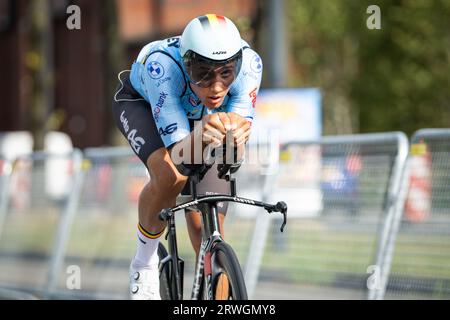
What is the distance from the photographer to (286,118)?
17375 millimetres

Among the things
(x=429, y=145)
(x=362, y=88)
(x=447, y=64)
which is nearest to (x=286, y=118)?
(x=429, y=145)

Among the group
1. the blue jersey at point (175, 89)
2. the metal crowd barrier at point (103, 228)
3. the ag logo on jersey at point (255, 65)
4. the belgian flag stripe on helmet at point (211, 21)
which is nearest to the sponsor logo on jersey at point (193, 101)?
the blue jersey at point (175, 89)

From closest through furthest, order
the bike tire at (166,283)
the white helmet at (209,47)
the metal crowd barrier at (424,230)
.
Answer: the white helmet at (209,47), the bike tire at (166,283), the metal crowd barrier at (424,230)

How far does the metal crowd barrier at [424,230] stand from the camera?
8.35 meters

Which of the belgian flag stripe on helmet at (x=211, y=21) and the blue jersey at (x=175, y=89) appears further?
the blue jersey at (x=175, y=89)

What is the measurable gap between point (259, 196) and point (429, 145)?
1.99 metres

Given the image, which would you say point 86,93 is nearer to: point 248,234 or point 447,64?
point 447,64

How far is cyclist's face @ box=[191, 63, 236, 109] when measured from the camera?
18.6ft

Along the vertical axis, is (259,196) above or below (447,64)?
below

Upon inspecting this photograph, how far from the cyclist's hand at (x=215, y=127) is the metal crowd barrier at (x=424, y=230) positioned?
128 inches

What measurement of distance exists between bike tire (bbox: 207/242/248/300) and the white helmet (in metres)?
0.88

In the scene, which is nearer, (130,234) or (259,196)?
(259,196)

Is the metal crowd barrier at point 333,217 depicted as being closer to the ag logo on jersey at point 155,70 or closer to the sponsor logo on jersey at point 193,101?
the sponsor logo on jersey at point 193,101

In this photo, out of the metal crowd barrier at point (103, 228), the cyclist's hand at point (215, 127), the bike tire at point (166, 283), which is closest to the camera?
the cyclist's hand at point (215, 127)
